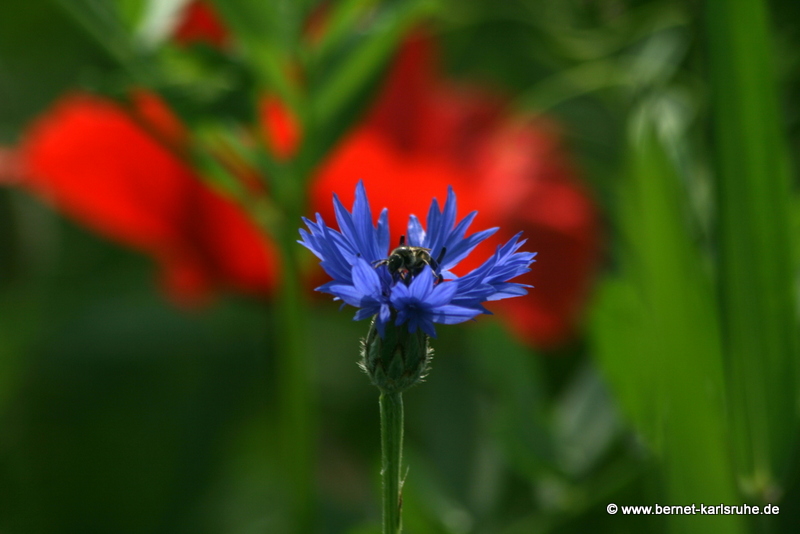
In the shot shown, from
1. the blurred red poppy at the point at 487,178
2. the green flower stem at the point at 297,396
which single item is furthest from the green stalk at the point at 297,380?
the blurred red poppy at the point at 487,178

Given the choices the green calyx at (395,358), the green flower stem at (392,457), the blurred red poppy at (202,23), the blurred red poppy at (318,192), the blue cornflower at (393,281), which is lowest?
the green flower stem at (392,457)

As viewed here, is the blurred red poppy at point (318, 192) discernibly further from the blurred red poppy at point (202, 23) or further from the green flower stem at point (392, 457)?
the green flower stem at point (392, 457)

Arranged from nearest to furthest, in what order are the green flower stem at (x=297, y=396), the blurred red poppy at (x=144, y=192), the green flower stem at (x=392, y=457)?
the green flower stem at (x=392, y=457)
the green flower stem at (x=297, y=396)
the blurred red poppy at (x=144, y=192)

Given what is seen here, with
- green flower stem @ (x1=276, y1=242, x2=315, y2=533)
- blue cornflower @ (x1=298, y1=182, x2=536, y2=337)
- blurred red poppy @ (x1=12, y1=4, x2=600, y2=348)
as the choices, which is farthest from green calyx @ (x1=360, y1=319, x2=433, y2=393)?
blurred red poppy @ (x1=12, y1=4, x2=600, y2=348)

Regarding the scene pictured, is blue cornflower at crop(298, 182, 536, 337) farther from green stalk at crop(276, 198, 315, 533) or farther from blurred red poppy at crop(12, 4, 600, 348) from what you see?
blurred red poppy at crop(12, 4, 600, 348)

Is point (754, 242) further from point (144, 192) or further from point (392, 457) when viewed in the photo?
point (144, 192)

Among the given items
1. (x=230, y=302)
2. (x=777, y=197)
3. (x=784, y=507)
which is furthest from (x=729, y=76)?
(x=230, y=302)

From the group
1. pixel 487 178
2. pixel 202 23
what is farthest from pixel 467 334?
pixel 202 23
